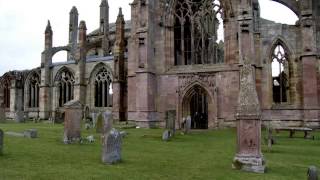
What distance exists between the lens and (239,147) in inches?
338

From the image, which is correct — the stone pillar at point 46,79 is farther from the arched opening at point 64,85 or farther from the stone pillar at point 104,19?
the stone pillar at point 104,19

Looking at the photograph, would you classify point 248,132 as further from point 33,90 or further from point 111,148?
point 33,90

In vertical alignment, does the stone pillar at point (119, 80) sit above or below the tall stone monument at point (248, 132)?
above

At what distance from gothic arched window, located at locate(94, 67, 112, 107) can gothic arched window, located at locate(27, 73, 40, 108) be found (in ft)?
28.6

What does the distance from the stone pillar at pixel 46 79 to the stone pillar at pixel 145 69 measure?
629 inches

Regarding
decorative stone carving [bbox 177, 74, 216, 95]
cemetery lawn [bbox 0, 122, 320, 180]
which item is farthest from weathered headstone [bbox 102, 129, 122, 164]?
decorative stone carving [bbox 177, 74, 216, 95]

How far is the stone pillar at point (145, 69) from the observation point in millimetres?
23406

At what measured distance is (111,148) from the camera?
8852 mm

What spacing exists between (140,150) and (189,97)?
1274 cm

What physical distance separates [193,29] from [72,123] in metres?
14.0

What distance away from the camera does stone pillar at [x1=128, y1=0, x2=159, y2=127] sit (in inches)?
922

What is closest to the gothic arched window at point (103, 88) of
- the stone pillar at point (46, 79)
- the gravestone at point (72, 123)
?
the stone pillar at point (46, 79)

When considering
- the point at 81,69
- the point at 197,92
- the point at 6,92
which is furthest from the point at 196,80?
the point at 6,92

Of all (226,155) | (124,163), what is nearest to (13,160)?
(124,163)
